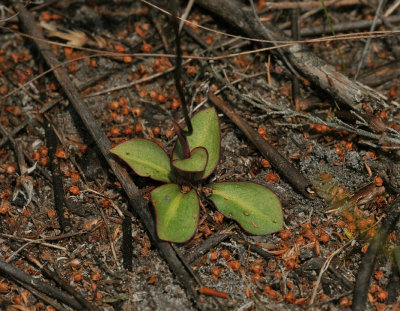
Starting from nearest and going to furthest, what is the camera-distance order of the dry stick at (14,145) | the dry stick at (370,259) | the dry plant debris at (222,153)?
the dry stick at (370,259)
the dry plant debris at (222,153)
the dry stick at (14,145)

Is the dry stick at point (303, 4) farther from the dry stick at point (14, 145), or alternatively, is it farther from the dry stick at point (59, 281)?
the dry stick at point (59, 281)

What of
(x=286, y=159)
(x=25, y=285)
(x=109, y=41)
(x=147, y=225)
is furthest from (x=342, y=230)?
(x=109, y=41)

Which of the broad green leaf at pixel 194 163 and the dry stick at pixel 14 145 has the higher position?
the broad green leaf at pixel 194 163

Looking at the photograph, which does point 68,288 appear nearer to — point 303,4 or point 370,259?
point 370,259

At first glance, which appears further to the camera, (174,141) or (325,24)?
(325,24)

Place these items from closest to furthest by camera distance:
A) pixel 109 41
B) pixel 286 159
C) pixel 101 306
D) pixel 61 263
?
pixel 101 306 < pixel 61 263 < pixel 286 159 < pixel 109 41

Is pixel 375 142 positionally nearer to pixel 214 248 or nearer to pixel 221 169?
pixel 221 169

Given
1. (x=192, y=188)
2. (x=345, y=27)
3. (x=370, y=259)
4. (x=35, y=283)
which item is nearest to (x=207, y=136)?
(x=192, y=188)

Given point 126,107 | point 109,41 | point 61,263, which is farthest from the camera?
point 109,41

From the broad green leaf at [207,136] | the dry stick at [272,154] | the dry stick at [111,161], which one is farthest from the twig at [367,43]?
the dry stick at [111,161]
